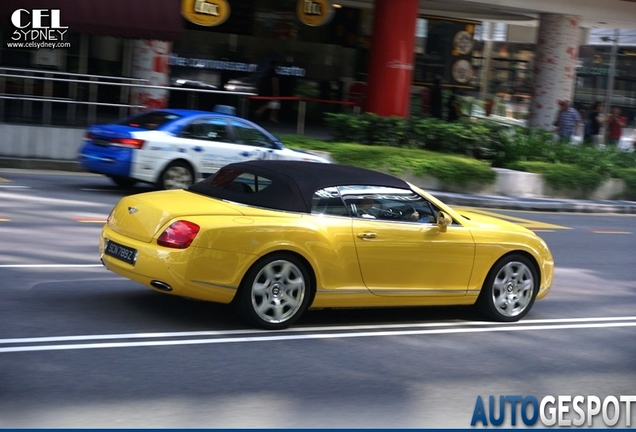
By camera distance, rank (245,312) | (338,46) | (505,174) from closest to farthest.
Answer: (245,312) < (505,174) < (338,46)

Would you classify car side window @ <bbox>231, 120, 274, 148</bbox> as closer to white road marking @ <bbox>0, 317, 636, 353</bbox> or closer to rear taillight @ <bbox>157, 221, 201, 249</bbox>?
white road marking @ <bbox>0, 317, 636, 353</bbox>

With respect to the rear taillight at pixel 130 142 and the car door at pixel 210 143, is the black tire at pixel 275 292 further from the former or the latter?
the car door at pixel 210 143

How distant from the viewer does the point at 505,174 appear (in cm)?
2205

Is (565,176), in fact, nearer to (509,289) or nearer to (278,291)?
(509,289)

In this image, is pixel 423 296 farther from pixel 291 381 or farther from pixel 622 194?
pixel 622 194

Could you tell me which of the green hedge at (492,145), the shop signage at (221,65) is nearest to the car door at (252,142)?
the green hedge at (492,145)

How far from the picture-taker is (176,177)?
1584 centimetres

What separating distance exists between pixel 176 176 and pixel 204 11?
37.9ft

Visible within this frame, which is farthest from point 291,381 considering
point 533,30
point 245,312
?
point 533,30

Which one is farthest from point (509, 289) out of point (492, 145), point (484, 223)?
point (492, 145)

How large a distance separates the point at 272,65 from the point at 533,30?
19069 millimetres

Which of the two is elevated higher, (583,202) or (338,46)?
(338,46)

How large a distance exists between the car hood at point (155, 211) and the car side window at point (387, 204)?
1083mm

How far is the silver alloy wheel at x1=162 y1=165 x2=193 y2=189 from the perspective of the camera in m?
15.7
